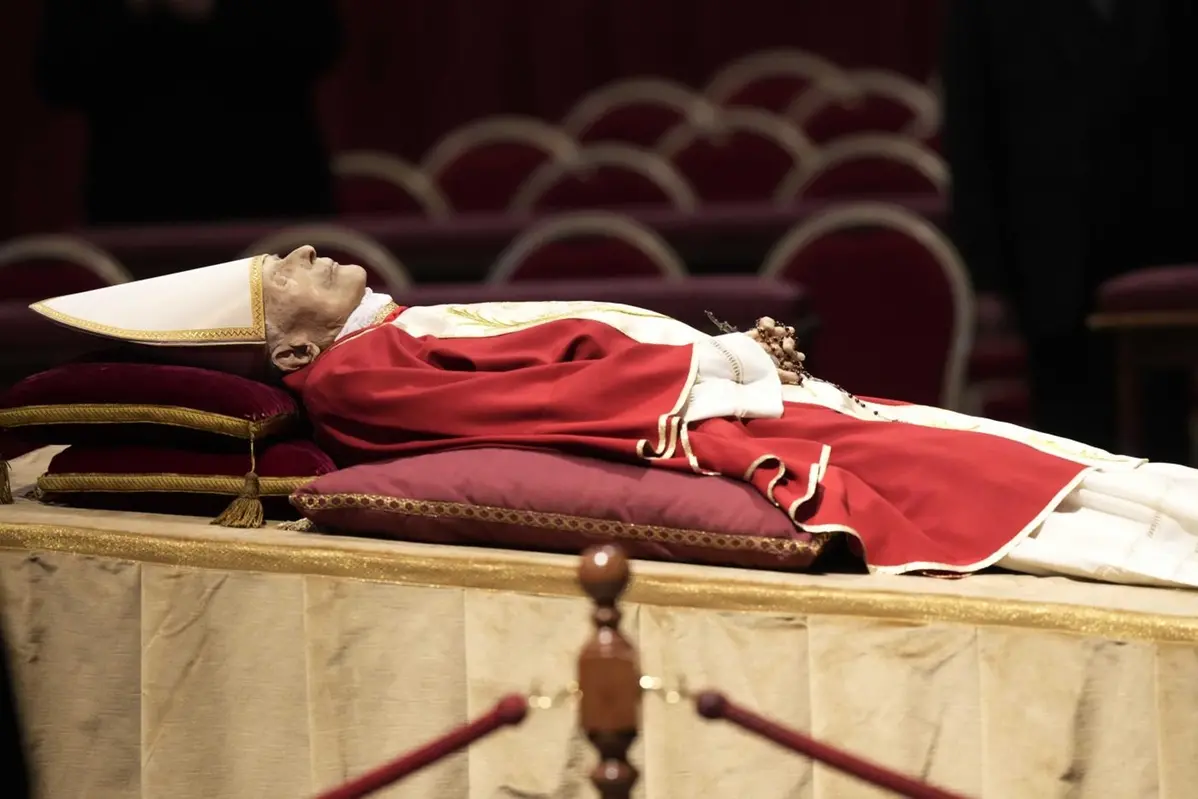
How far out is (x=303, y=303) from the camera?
7.19 ft

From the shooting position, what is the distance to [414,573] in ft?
6.30

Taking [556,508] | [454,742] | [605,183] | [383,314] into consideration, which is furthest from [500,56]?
[454,742]

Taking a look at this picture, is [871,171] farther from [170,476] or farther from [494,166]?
[170,476]

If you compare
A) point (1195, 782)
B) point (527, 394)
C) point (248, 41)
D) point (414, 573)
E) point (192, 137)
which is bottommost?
point (1195, 782)

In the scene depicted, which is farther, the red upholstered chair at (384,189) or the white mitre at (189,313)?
the red upholstered chair at (384,189)

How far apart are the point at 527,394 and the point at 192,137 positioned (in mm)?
2333

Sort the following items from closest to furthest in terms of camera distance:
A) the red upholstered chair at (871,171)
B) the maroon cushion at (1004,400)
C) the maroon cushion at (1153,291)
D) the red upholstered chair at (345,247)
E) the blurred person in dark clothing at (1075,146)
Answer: the maroon cushion at (1153,291), the blurred person in dark clothing at (1075,146), the red upholstered chair at (345,247), the maroon cushion at (1004,400), the red upholstered chair at (871,171)

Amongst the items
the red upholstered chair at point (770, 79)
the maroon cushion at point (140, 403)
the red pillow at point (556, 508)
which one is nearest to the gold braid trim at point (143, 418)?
the maroon cushion at point (140, 403)

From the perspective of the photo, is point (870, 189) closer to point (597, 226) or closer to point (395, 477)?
point (597, 226)

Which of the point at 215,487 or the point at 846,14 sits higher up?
the point at 846,14

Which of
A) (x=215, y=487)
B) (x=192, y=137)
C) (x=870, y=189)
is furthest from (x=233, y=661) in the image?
(x=870, y=189)

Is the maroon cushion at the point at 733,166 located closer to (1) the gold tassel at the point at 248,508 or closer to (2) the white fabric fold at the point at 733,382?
(2) the white fabric fold at the point at 733,382

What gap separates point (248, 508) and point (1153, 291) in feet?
5.70

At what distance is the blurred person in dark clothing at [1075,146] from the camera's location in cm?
323
